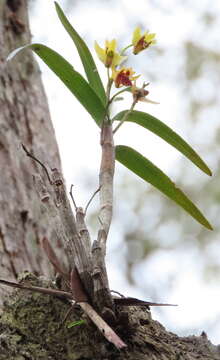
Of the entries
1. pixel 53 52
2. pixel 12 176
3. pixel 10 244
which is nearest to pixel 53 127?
pixel 12 176

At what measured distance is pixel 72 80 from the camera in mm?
952

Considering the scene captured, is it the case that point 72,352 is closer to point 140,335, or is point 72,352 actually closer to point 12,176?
point 140,335

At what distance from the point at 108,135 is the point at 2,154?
0.87 metres

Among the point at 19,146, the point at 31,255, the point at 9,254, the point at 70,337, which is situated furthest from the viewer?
the point at 19,146

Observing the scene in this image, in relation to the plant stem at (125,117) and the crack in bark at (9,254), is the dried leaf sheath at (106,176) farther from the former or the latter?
the crack in bark at (9,254)

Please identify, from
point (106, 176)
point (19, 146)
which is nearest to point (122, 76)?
point (106, 176)

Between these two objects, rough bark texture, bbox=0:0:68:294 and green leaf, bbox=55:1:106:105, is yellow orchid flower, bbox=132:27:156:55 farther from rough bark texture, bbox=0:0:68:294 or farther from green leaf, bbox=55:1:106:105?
rough bark texture, bbox=0:0:68:294

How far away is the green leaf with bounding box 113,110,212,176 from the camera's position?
Answer: 0.94 metres

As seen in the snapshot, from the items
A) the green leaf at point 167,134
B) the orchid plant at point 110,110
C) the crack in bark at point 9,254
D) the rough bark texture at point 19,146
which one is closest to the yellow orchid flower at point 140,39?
the orchid plant at point 110,110

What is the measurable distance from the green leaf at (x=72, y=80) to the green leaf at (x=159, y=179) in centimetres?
8

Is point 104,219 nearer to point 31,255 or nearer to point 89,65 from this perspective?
point 89,65

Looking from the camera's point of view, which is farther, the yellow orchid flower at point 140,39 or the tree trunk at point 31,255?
the yellow orchid flower at point 140,39

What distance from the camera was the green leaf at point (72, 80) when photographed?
93 centimetres

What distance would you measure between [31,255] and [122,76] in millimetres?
812
